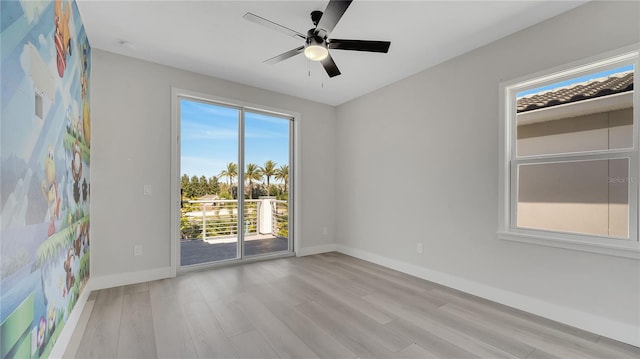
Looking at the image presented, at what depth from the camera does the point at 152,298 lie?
2.72 meters

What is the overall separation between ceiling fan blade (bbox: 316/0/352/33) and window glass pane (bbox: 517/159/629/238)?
2.26 metres

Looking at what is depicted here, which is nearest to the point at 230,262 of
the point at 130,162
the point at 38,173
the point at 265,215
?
the point at 265,215

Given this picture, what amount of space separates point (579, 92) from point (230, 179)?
401 centimetres

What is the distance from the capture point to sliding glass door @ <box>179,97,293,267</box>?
3.69 m

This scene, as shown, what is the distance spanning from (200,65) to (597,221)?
4329 mm

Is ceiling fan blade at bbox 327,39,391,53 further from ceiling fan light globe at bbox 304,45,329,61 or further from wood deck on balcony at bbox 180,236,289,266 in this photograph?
wood deck on balcony at bbox 180,236,289,266

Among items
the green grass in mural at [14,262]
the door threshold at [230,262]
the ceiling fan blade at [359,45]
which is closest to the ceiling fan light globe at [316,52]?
the ceiling fan blade at [359,45]

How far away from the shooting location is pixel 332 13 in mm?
1920

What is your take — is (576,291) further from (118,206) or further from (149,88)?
(149,88)

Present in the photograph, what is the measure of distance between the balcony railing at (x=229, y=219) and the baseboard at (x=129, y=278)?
20.2 inches

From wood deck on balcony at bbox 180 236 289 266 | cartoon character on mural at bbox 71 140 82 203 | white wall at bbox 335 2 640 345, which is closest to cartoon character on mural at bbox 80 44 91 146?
cartoon character on mural at bbox 71 140 82 203

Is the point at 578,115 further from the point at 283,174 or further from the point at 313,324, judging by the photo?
the point at 283,174

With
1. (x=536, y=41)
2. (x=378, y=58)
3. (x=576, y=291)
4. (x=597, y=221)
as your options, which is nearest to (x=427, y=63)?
(x=378, y=58)

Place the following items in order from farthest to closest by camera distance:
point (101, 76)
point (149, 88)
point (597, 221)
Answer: point (149, 88) → point (101, 76) → point (597, 221)
